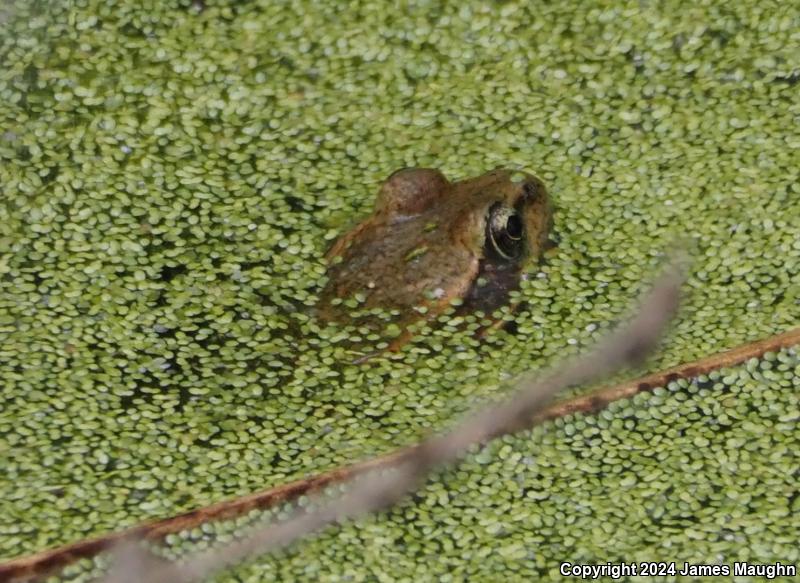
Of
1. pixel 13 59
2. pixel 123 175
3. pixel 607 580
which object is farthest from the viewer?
pixel 13 59

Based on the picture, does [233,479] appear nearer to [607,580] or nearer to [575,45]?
[607,580]

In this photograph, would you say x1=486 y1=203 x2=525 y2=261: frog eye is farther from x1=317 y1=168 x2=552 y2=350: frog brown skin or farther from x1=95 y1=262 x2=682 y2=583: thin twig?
x1=95 y1=262 x2=682 y2=583: thin twig

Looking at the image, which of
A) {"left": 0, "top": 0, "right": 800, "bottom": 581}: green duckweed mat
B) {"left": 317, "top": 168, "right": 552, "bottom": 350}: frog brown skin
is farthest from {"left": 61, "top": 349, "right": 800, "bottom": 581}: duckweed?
{"left": 317, "top": 168, "right": 552, "bottom": 350}: frog brown skin

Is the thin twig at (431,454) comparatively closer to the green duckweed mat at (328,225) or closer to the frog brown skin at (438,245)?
the green duckweed mat at (328,225)

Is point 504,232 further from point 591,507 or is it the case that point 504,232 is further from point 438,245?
point 591,507

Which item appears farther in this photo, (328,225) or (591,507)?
(328,225)

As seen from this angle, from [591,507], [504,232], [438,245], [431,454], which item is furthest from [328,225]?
[591,507]

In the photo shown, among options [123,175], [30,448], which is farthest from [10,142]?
[30,448]
